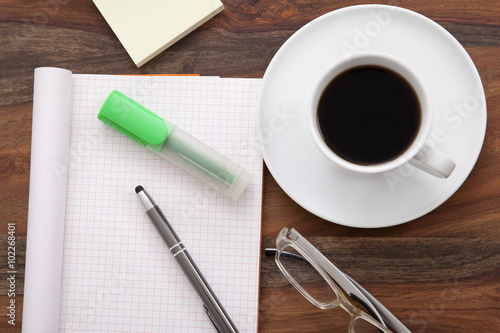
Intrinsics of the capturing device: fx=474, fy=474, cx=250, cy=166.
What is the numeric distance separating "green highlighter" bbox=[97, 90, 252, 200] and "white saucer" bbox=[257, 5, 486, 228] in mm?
83

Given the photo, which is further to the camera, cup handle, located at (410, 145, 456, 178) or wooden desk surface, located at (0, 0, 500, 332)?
wooden desk surface, located at (0, 0, 500, 332)

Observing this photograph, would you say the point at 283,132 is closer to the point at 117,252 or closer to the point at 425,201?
the point at 425,201

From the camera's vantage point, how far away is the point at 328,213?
0.72m

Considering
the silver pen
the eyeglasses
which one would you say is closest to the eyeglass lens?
the eyeglasses

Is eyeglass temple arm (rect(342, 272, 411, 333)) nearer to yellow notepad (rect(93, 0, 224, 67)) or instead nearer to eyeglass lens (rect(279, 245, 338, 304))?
eyeglass lens (rect(279, 245, 338, 304))

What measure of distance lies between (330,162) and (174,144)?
0.26 m

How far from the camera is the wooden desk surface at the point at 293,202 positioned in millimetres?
769

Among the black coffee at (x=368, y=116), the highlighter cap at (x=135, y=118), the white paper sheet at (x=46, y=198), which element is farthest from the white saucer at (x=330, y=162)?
the white paper sheet at (x=46, y=198)

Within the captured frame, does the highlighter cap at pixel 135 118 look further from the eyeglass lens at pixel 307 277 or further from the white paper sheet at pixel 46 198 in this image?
the eyeglass lens at pixel 307 277

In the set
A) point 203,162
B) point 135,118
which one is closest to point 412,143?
point 203,162

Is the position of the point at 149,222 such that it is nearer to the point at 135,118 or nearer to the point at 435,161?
the point at 135,118

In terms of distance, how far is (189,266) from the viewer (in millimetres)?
769

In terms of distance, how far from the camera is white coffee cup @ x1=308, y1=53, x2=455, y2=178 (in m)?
0.62

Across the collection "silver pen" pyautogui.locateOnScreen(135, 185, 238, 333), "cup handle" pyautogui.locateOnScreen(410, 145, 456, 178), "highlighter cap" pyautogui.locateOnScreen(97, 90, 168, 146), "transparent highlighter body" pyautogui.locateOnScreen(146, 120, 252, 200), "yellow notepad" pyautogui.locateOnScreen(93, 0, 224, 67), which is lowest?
"silver pen" pyautogui.locateOnScreen(135, 185, 238, 333)
